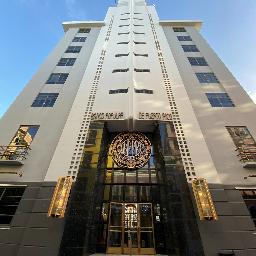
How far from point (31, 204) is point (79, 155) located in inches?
161

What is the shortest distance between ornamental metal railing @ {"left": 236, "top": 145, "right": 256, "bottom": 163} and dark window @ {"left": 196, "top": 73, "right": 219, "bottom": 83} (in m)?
8.67

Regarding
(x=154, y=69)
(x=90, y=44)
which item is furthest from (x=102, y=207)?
(x=90, y=44)

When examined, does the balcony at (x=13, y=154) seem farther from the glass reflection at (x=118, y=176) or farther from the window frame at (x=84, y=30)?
the window frame at (x=84, y=30)

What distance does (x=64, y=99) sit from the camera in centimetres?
1953

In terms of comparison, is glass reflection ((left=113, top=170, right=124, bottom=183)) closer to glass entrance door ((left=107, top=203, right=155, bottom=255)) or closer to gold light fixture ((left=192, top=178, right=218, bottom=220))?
glass entrance door ((left=107, top=203, right=155, bottom=255))

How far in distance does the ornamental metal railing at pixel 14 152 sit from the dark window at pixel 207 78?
17049 mm

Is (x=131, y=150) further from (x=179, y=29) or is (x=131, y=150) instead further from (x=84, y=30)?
(x=84, y=30)

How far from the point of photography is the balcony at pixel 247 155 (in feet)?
46.0

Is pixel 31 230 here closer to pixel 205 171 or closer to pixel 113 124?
pixel 113 124

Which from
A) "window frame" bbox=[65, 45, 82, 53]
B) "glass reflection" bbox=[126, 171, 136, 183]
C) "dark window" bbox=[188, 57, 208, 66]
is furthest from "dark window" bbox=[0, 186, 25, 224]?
"dark window" bbox=[188, 57, 208, 66]

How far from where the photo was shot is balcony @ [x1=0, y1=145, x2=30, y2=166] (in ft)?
47.1

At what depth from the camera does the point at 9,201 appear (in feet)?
43.0

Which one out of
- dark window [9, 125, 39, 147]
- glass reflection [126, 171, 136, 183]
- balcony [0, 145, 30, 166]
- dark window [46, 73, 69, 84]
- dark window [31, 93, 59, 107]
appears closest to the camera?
balcony [0, 145, 30, 166]

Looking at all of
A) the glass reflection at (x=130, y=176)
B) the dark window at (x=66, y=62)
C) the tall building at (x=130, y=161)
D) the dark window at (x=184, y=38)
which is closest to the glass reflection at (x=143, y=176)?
the tall building at (x=130, y=161)
